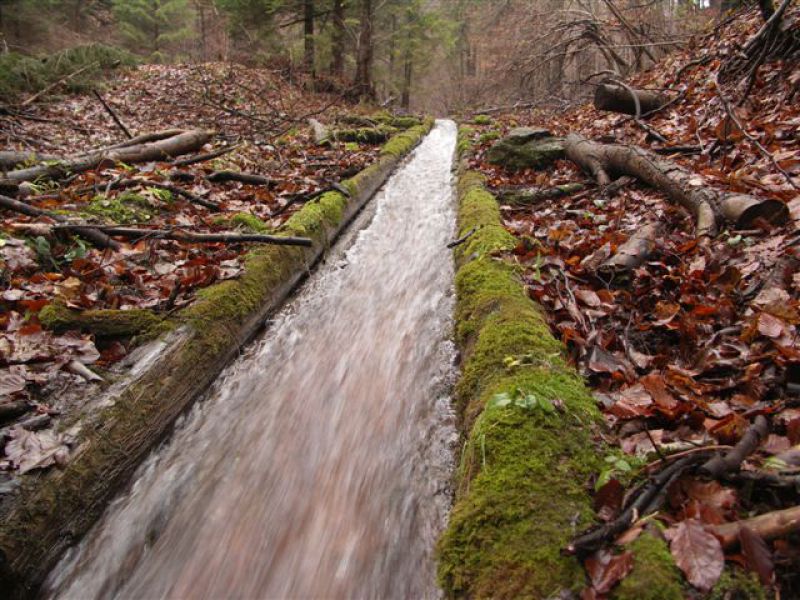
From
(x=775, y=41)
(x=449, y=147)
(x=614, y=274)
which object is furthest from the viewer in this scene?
(x=449, y=147)

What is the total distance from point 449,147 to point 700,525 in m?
12.3

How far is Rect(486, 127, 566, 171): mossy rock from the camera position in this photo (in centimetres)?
682

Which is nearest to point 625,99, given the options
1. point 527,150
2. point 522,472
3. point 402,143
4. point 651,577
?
point 527,150

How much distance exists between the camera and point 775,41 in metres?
5.13

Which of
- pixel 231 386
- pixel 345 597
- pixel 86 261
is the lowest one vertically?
pixel 345 597

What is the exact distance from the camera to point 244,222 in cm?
477

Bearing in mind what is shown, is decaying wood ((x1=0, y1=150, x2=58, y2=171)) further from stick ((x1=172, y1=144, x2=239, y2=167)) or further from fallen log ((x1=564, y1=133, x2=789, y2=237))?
fallen log ((x1=564, y1=133, x2=789, y2=237))

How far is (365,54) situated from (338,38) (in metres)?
1.64

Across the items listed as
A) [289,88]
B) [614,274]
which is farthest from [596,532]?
[289,88]

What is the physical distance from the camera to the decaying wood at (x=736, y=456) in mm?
1511

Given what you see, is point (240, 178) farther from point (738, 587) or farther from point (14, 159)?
point (738, 587)

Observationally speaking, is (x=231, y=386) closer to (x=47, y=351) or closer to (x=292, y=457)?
(x=292, y=457)

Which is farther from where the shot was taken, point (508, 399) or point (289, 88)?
point (289, 88)

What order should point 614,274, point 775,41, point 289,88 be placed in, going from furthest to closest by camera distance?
1. point 289,88
2. point 775,41
3. point 614,274
